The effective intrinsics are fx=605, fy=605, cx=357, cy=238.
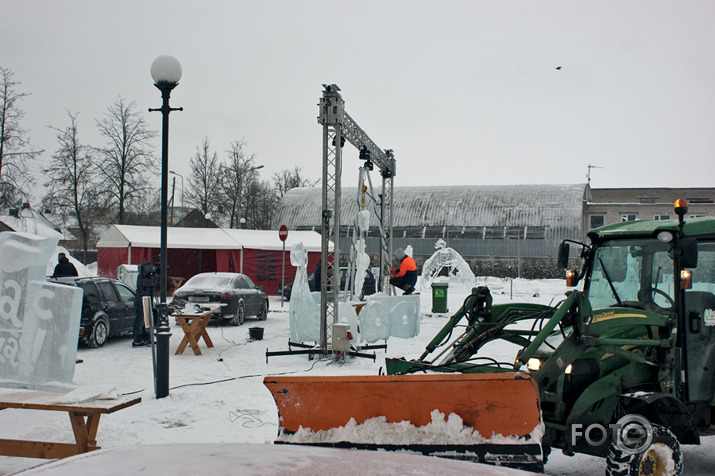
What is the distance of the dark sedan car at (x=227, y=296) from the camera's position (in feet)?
47.4

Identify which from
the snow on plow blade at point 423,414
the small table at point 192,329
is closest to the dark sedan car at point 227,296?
the small table at point 192,329

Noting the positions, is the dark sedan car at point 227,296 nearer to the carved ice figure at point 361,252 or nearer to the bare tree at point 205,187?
the carved ice figure at point 361,252

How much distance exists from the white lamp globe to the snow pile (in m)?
4.73

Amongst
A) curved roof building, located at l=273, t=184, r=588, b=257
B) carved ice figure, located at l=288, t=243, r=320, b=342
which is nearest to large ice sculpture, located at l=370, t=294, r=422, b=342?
carved ice figure, located at l=288, t=243, r=320, b=342

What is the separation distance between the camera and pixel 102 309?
1170cm

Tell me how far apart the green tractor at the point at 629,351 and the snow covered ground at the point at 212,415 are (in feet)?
2.06

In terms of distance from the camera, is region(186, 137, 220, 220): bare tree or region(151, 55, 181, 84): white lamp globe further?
region(186, 137, 220, 220): bare tree

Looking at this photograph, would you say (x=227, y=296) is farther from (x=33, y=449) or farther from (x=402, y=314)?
(x=33, y=449)

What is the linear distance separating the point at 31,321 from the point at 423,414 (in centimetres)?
407

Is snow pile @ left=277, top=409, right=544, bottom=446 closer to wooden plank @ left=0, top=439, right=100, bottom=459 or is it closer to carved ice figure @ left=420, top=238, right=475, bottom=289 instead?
wooden plank @ left=0, top=439, right=100, bottom=459

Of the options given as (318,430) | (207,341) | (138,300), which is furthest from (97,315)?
(318,430)

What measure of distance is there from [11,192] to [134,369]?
26969mm

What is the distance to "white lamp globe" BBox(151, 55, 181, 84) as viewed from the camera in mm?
7223

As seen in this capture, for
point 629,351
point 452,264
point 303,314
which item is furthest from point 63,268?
point 452,264
